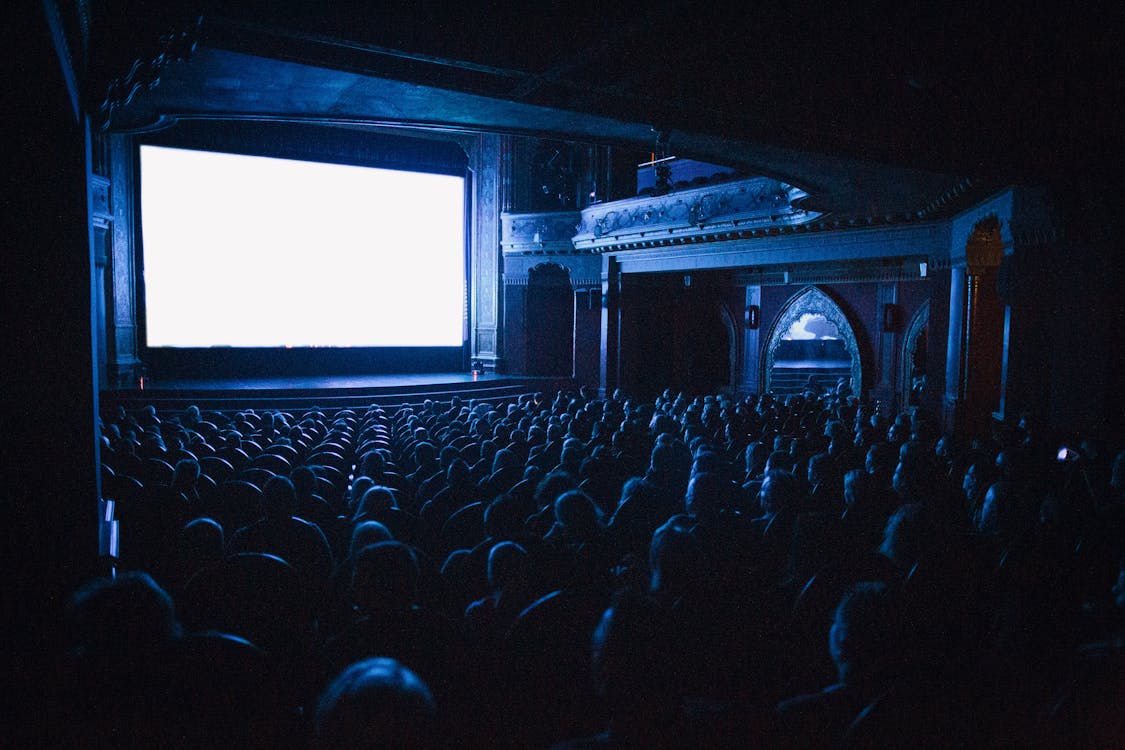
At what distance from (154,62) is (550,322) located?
56.0 feet

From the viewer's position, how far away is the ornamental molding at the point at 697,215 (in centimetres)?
1329

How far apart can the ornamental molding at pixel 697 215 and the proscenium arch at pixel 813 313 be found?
4111 millimetres

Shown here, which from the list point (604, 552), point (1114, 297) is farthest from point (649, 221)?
point (604, 552)

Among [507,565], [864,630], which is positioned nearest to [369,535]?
[507,565]

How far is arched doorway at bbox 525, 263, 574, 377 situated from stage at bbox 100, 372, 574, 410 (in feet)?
6.46

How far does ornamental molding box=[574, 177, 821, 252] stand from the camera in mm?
13289

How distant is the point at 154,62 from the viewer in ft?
12.0

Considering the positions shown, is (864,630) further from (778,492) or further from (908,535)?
(778,492)

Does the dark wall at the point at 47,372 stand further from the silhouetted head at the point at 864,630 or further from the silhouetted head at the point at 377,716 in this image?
the silhouetted head at the point at 864,630

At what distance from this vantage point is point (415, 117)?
6.23 meters

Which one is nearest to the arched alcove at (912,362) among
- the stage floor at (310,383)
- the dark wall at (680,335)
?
the dark wall at (680,335)

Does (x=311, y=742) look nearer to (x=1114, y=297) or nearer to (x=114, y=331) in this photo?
(x=1114, y=297)

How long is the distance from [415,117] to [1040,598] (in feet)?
18.7

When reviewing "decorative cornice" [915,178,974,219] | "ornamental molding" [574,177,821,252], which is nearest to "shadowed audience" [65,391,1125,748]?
"decorative cornice" [915,178,974,219]
